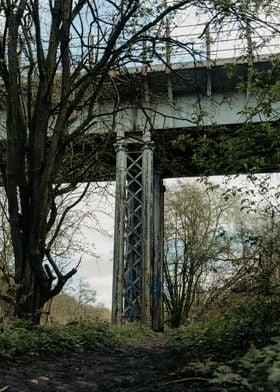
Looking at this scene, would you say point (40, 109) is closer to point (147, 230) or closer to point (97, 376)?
point (97, 376)

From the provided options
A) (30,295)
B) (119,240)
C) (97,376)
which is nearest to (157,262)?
(119,240)

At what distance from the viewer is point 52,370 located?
4.74 metres

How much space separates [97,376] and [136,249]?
1163 cm

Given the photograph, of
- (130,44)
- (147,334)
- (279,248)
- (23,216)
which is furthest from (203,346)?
(147,334)

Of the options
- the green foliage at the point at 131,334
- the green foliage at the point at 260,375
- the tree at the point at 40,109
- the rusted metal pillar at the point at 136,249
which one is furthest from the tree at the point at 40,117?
the rusted metal pillar at the point at 136,249

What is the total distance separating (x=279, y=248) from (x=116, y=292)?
994 cm

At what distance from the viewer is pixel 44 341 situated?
6.03 m

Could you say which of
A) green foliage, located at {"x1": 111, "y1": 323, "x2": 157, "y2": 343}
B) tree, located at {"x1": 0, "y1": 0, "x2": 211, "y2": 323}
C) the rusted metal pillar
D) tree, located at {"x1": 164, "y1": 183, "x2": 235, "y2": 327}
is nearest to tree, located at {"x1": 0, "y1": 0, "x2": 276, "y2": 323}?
tree, located at {"x1": 0, "y1": 0, "x2": 211, "y2": 323}

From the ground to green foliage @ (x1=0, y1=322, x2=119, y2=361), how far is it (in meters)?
0.23

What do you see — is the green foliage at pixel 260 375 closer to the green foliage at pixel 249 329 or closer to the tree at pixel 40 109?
the green foliage at pixel 249 329

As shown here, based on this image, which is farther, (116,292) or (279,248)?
(116,292)

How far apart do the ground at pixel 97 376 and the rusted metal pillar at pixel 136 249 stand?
904 cm

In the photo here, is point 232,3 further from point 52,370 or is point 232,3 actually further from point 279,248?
point 52,370

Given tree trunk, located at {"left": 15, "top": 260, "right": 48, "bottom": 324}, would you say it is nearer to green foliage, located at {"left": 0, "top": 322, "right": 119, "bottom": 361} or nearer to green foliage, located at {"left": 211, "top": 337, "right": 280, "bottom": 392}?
green foliage, located at {"left": 0, "top": 322, "right": 119, "bottom": 361}
